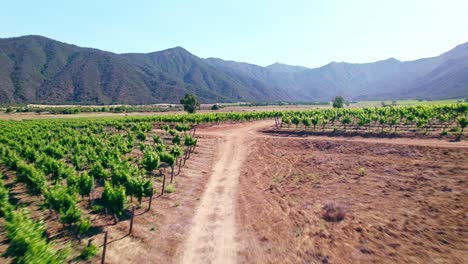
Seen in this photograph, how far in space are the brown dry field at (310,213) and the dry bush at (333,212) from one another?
454mm

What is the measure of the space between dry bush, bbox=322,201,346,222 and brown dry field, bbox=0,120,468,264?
17.9 inches

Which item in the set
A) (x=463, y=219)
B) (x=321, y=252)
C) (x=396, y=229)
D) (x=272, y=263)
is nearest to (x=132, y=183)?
(x=272, y=263)

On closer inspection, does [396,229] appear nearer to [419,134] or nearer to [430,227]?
[430,227]

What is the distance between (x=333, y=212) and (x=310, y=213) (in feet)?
5.69

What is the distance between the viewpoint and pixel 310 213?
74.5 feet

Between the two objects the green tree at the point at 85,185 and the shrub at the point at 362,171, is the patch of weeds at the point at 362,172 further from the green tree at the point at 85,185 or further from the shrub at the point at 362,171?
the green tree at the point at 85,185

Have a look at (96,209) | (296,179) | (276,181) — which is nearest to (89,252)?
(96,209)

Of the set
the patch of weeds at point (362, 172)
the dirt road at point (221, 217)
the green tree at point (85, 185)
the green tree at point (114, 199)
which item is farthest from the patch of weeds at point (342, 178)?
the green tree at point (85, 185)

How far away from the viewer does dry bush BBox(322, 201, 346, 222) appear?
→ 2138 cm

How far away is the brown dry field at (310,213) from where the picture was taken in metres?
17.2

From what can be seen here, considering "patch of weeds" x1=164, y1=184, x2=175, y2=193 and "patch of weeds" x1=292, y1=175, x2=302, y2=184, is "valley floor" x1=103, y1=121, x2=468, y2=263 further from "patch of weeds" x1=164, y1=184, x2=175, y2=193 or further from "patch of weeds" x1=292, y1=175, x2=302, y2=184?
"patch of weeds" x1=164, y1=184, x2=175, y2=193

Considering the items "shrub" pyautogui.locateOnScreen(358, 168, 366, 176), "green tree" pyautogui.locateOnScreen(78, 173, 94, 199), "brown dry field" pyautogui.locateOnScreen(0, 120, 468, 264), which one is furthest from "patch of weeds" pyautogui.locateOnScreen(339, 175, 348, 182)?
"green tree" pyautogui.locateOnScreen(78, 173, 94, 199)

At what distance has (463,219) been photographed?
64.6 ft

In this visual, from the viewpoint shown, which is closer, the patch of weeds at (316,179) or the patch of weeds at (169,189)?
the patch of weeds at (169,189)
